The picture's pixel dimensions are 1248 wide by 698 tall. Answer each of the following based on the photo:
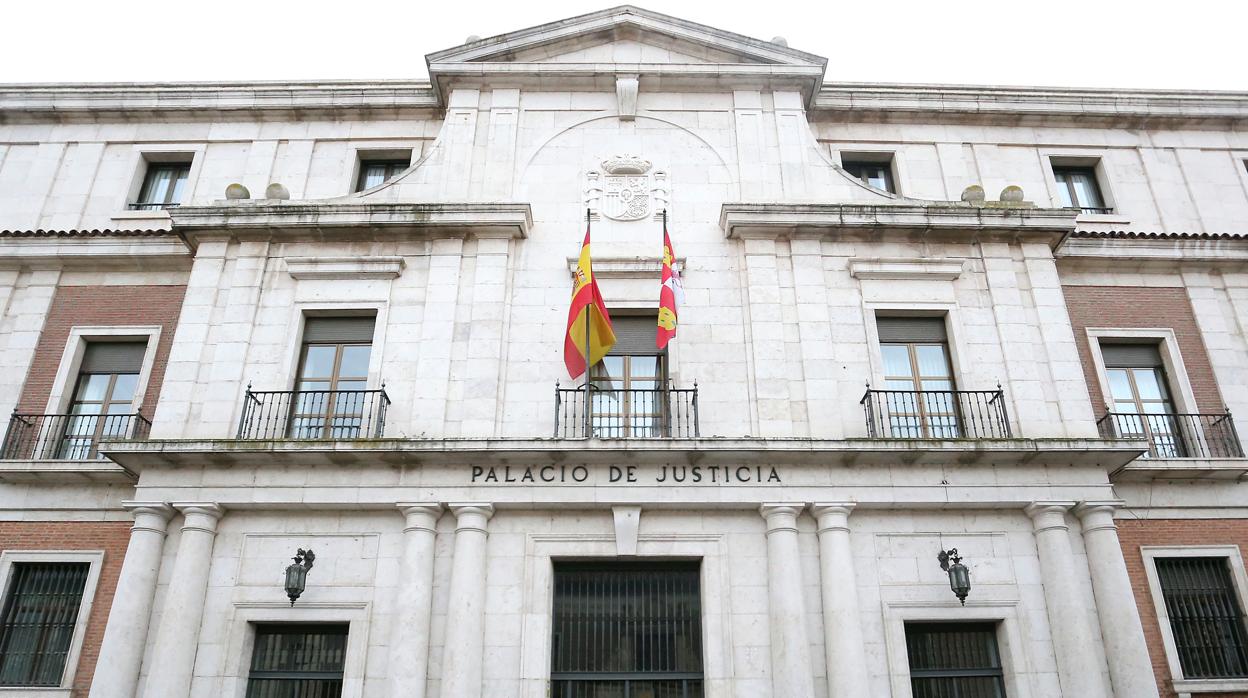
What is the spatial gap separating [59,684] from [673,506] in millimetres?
8327

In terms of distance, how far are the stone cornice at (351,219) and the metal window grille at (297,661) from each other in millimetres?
5817

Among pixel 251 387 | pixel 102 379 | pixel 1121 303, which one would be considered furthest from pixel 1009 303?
pixel 102 379

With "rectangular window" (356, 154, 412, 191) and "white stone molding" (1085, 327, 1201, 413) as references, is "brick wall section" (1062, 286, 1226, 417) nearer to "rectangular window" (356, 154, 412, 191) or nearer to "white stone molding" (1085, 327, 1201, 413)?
"white stone molding" (1085, 327, 1201, 413)

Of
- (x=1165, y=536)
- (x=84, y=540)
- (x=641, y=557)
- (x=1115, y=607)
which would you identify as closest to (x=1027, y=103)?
(x=1165, y=536)

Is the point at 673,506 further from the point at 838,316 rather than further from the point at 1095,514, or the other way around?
the point at 1095,514

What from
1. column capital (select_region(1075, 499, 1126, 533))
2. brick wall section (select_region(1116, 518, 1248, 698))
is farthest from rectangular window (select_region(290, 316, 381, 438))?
brick wall section (select_region(1116, 518, 1248, 698))

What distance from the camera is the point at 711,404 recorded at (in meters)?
12.1

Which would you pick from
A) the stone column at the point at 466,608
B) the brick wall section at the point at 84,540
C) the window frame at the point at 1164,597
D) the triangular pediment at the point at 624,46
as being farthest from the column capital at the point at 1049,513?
the brick wall section at the point at 84,540

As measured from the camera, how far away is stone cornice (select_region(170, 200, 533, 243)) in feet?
42.8

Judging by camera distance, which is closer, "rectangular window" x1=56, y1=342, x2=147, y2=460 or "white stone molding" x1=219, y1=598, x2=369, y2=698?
"white stone molding" x1=219, y1=598, x2=369, y2=698

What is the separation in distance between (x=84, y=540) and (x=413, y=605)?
16.9ft

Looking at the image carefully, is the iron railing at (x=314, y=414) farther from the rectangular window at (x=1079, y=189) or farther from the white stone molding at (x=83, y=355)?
the rectangular window at (x=1079, y=189)

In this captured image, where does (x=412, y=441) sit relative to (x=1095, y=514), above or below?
above

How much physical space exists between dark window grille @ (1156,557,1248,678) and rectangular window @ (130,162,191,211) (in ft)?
55.5
